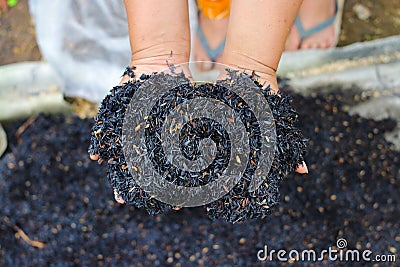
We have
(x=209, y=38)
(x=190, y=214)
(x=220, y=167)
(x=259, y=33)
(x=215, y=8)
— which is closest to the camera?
(x=220, y=167)

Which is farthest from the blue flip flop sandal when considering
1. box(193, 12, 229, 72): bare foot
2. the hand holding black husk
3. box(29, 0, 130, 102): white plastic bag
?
the hand holding black husk

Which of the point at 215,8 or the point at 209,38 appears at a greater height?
the point at 215,8

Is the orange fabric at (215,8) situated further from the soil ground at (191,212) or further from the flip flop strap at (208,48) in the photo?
the soil ground at (191,212)

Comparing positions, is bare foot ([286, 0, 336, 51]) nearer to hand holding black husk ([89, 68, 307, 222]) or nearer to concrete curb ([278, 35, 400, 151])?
concrete curb ([278, 35, 400, 151])

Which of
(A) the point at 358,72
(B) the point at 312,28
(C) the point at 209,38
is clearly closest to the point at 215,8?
(C) the point at 209,38

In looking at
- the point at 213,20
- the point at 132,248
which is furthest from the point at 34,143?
the point at 213,20

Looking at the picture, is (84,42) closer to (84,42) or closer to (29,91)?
(84,42)

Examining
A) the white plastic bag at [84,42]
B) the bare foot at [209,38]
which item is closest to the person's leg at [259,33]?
the bare foot at [209,38]
